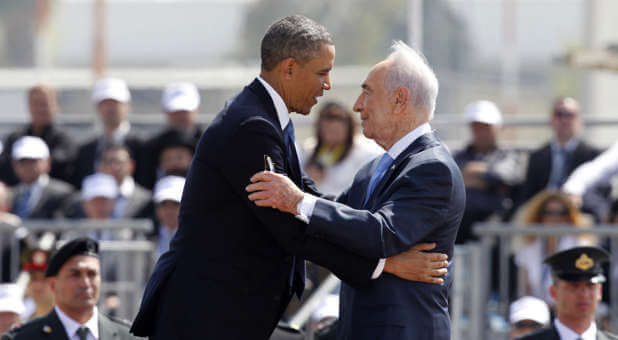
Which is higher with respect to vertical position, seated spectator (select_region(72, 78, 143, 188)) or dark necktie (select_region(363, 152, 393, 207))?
seated spectator (select_region(72, 78, 143, 188))

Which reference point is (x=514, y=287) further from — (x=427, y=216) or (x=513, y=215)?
(x=427, y=216)

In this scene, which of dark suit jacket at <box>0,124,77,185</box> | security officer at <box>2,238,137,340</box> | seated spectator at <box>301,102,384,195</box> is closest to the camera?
security officer at <box>2,238,137,340</box>

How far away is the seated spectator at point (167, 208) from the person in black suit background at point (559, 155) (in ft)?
8.59

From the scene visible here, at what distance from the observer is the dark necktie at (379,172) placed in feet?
15.4

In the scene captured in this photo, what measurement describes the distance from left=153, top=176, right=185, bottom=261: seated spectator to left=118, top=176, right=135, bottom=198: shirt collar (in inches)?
20.5

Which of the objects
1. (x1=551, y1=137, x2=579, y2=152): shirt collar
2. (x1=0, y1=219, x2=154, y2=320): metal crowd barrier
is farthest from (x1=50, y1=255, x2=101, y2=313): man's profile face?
(x1=551, y1=137, x2=579, y2=152): shirt collar

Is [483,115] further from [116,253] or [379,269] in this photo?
[379,269]

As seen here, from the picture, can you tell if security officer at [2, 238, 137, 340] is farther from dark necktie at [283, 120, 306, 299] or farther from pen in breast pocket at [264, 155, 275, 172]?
pen in breast pocket at [264, 155, 275, 172]

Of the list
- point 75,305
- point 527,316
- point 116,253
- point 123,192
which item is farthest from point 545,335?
point 123,192

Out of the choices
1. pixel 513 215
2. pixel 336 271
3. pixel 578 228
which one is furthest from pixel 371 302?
pixel 513 215

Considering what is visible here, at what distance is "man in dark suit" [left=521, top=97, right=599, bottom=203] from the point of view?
337 inches

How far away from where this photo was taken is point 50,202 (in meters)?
8.67

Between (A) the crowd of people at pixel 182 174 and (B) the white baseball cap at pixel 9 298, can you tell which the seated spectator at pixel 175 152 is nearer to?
(A) the crowd of people at pixel 182 174

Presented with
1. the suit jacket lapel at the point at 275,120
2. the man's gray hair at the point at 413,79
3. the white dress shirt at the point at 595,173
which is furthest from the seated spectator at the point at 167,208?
the man's gray hair at the point at 413,79
